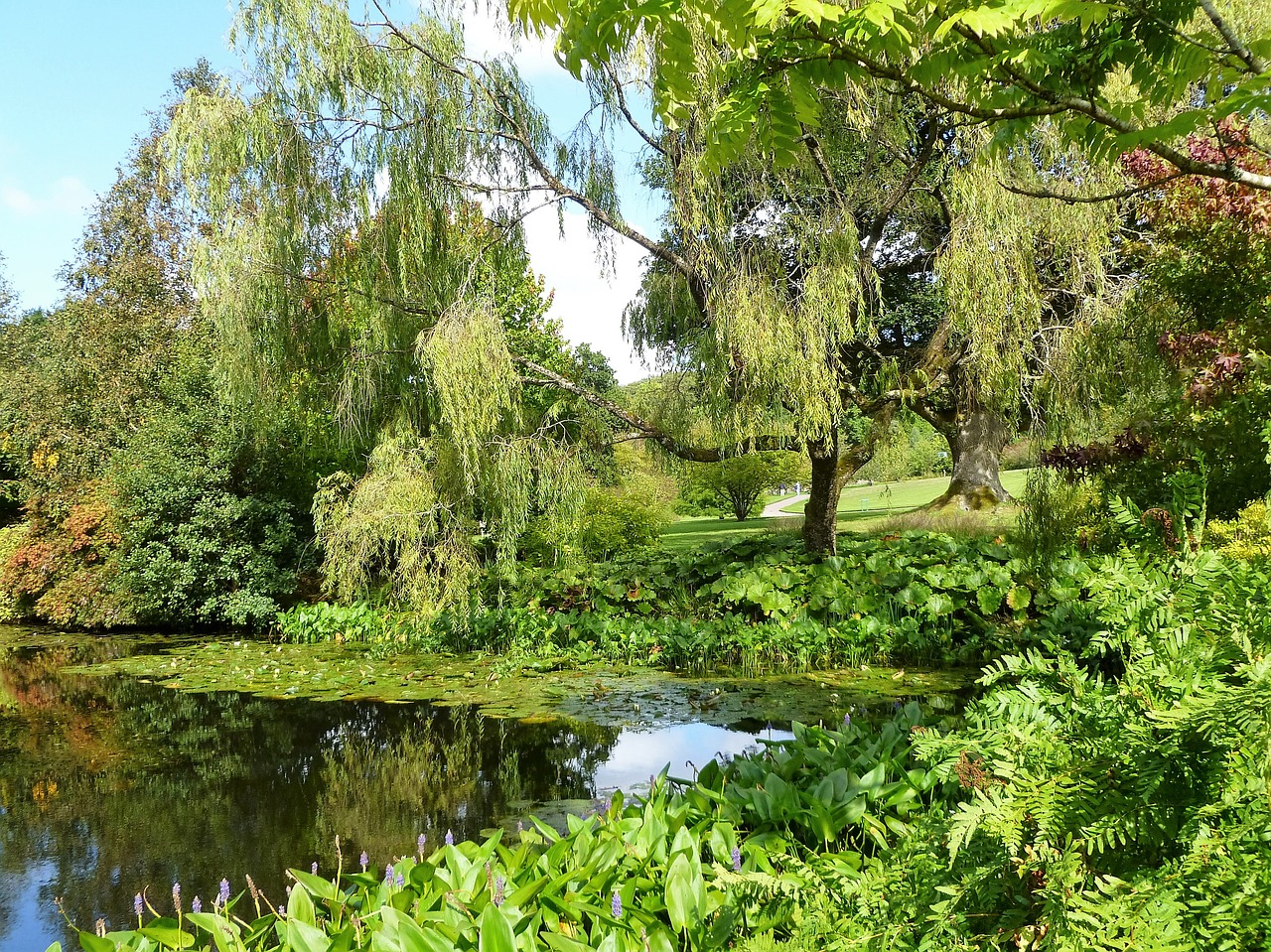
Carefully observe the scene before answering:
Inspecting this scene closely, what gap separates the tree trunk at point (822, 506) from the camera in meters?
9.19

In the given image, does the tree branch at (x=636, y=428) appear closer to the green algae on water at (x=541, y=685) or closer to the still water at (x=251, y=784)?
the green algae on water at (x=541, y=685)

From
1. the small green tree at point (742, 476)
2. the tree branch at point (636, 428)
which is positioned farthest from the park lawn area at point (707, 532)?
the tree branch at point (636, 428)

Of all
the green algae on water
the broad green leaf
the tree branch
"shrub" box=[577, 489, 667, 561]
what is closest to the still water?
the green algae on water

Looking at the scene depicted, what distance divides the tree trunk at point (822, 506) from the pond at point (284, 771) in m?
2.74

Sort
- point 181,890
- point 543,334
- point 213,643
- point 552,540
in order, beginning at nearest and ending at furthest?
point 181,890 → point 552,540 → point 213,643 → point 543,334

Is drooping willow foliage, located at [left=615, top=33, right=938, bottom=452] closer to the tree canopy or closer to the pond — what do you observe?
the pond

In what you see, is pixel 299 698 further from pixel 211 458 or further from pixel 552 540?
pixel 211 458

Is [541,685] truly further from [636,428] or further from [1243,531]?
[1243,531]

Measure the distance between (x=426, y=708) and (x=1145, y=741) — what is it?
6.40 m

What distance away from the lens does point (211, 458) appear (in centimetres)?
1193

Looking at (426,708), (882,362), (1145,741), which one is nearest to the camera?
(1145,741)

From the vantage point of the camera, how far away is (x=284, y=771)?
5.84 m

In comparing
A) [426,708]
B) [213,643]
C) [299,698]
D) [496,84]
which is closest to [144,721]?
[299,698]

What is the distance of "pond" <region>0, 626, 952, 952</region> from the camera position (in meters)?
4.32
